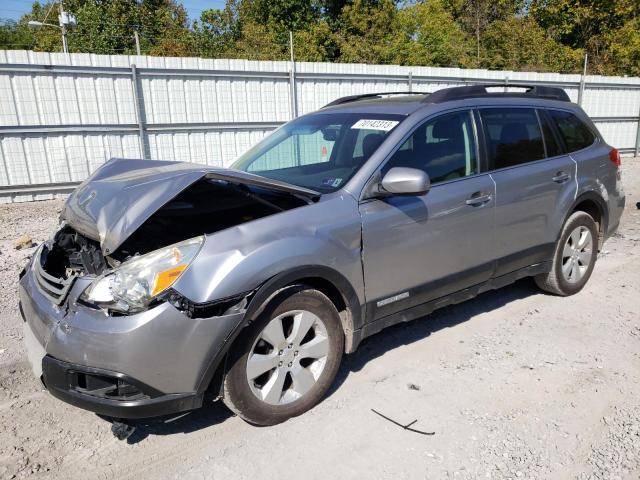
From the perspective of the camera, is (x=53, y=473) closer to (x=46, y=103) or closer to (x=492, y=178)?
(x=492, y=178)

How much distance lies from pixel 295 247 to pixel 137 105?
7982 mm

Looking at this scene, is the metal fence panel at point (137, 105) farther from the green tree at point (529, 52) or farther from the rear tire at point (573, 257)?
the green tree at point (529, 52)

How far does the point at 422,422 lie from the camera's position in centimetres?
302

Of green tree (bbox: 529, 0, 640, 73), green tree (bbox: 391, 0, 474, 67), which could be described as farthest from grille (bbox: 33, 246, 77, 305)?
green tree (bbox: 529, 0, 640, 73)

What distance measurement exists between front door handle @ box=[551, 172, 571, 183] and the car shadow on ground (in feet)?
3.73

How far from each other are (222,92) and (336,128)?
24.0ft

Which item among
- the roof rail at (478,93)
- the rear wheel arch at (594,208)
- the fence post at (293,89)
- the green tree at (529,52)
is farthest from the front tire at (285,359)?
the green tree at (529,52)

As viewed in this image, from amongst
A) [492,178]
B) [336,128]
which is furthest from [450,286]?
[336,128]

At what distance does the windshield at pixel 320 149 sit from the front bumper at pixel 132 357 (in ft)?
4.08

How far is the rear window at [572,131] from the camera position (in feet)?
15.3

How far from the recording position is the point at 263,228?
2.82 m

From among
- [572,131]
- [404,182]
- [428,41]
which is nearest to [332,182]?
[404,182]

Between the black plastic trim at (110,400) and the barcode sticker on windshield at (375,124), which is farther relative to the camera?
the barcode sticker on windshield at (375,124)

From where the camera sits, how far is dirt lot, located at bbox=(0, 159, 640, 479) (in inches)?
105
